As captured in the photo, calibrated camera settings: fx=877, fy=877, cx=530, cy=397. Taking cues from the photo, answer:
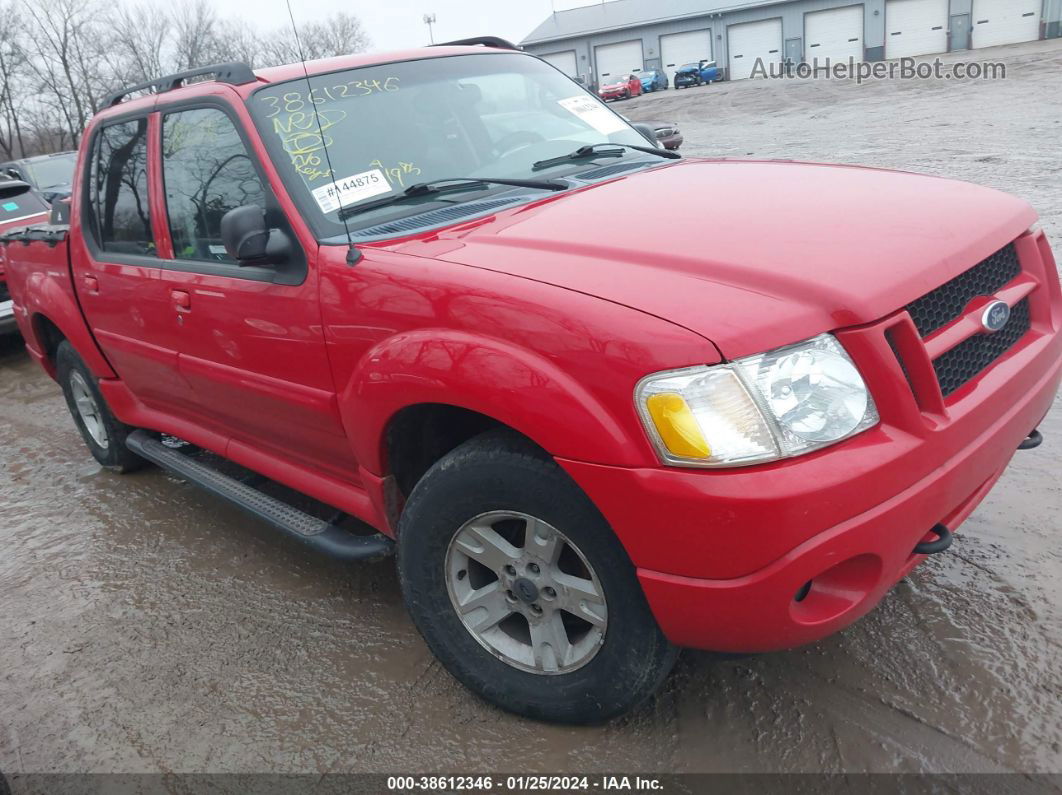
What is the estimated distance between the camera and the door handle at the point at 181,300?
3223 mm

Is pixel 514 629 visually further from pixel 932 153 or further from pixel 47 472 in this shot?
pixel 932 153

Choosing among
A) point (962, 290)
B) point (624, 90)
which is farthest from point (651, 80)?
point (962, 290)

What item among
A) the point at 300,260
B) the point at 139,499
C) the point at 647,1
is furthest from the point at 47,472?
Result: the point at 647,1

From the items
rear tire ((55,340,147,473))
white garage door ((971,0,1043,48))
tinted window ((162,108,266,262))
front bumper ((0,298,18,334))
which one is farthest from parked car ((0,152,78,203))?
white garage door ((971,0,1043,48))

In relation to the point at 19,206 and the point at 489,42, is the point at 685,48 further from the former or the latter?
the point at 489,42

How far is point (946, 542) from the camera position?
2090mm

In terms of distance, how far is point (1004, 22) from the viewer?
137ft

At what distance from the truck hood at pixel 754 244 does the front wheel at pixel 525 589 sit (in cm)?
49

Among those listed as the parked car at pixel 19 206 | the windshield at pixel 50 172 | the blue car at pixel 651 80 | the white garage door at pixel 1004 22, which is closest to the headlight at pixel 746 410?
the parked car at pixel 19 206

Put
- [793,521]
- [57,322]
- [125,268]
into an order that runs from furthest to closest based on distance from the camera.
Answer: [57,322] < [125,268] < [793,521]

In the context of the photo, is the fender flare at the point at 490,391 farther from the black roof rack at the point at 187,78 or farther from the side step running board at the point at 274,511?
the black roof rack at the point at 187,78

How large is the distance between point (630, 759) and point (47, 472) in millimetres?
4155

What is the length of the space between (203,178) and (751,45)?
1932 inches

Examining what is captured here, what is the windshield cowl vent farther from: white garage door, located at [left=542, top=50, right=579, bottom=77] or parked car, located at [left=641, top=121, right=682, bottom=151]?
white garage door, located at [left=542, top=50, right=579, bottom=77]
